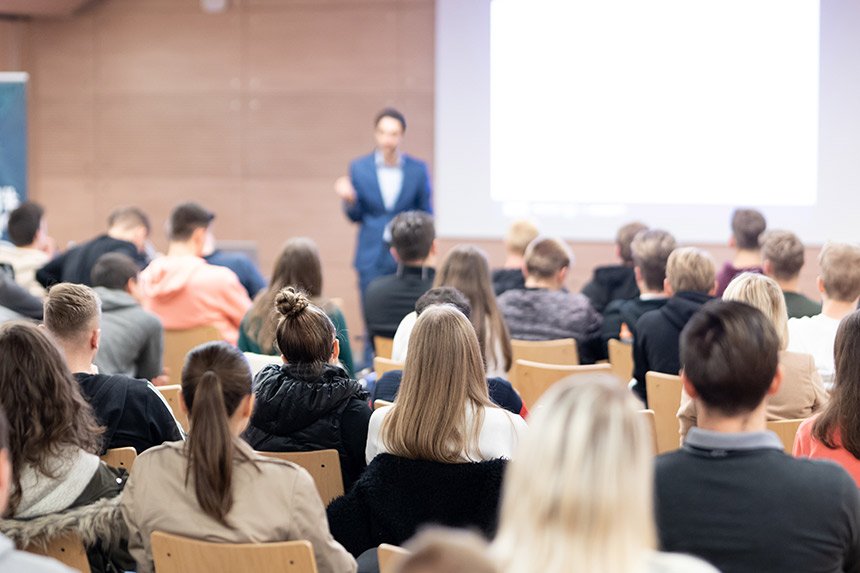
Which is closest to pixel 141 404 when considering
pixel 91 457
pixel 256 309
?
pixel 91 457

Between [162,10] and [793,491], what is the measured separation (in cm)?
777

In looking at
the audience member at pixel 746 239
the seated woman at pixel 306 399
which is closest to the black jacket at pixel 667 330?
the audience member at pixel 746 239

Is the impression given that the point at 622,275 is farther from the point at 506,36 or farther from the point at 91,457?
the point at 91,457

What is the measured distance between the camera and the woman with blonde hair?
3394mm

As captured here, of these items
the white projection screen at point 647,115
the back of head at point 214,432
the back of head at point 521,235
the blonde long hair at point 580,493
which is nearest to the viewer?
the blonde long hair at point 580,493

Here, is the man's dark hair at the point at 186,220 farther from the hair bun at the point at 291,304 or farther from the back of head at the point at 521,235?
the hair bun at the point at 291,304

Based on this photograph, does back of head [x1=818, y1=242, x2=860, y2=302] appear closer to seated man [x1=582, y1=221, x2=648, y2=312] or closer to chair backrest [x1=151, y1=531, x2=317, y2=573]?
seated man [x1=582, y1=221, x2=648, y2=312]

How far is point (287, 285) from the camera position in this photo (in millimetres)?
4594

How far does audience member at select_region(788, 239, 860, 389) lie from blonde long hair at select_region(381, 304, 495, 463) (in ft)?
5.63

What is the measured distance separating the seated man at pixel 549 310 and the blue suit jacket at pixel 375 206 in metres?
2.29

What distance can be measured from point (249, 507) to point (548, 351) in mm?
2656

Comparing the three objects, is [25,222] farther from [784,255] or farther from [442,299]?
[784,255]

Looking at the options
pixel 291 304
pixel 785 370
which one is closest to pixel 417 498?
pixel 291 304

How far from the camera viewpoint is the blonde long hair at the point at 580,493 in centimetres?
139
